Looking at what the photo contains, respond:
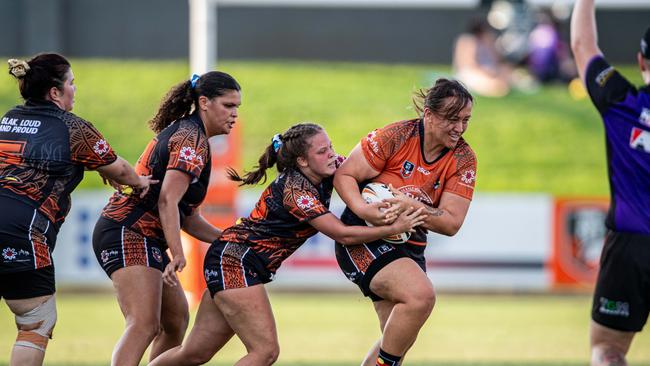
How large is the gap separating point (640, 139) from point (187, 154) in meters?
2.48

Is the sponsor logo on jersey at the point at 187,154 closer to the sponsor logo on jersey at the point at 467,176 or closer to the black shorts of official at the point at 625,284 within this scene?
the sponsor logo on jersey at the point at 467,176

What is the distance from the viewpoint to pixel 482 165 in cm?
1759

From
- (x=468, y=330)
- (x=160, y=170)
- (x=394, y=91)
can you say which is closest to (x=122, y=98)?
(x=394, y=91)

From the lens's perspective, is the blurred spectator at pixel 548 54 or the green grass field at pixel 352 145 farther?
the blurred spectator at pixel 548 54

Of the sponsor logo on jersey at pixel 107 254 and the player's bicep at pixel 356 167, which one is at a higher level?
the player's bicep at pixel 356 167

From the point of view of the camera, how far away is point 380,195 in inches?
224

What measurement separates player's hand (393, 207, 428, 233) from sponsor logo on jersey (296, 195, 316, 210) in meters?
0.48

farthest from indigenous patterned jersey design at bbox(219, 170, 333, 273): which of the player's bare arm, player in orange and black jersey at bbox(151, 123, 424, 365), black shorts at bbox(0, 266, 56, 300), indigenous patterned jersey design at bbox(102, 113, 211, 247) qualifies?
black shorts at bbox(0, 266, 56, 300)

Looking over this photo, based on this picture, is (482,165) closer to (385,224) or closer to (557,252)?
(557,252)

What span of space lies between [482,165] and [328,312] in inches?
252

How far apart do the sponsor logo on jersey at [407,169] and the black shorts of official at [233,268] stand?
970mm

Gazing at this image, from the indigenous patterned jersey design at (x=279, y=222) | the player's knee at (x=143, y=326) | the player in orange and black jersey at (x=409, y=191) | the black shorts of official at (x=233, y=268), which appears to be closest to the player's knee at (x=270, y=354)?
the black shorts of official at (x=233, y=268)

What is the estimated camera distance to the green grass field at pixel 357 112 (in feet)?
57.4

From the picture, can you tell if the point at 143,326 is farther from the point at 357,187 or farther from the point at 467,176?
the point at 467,176
